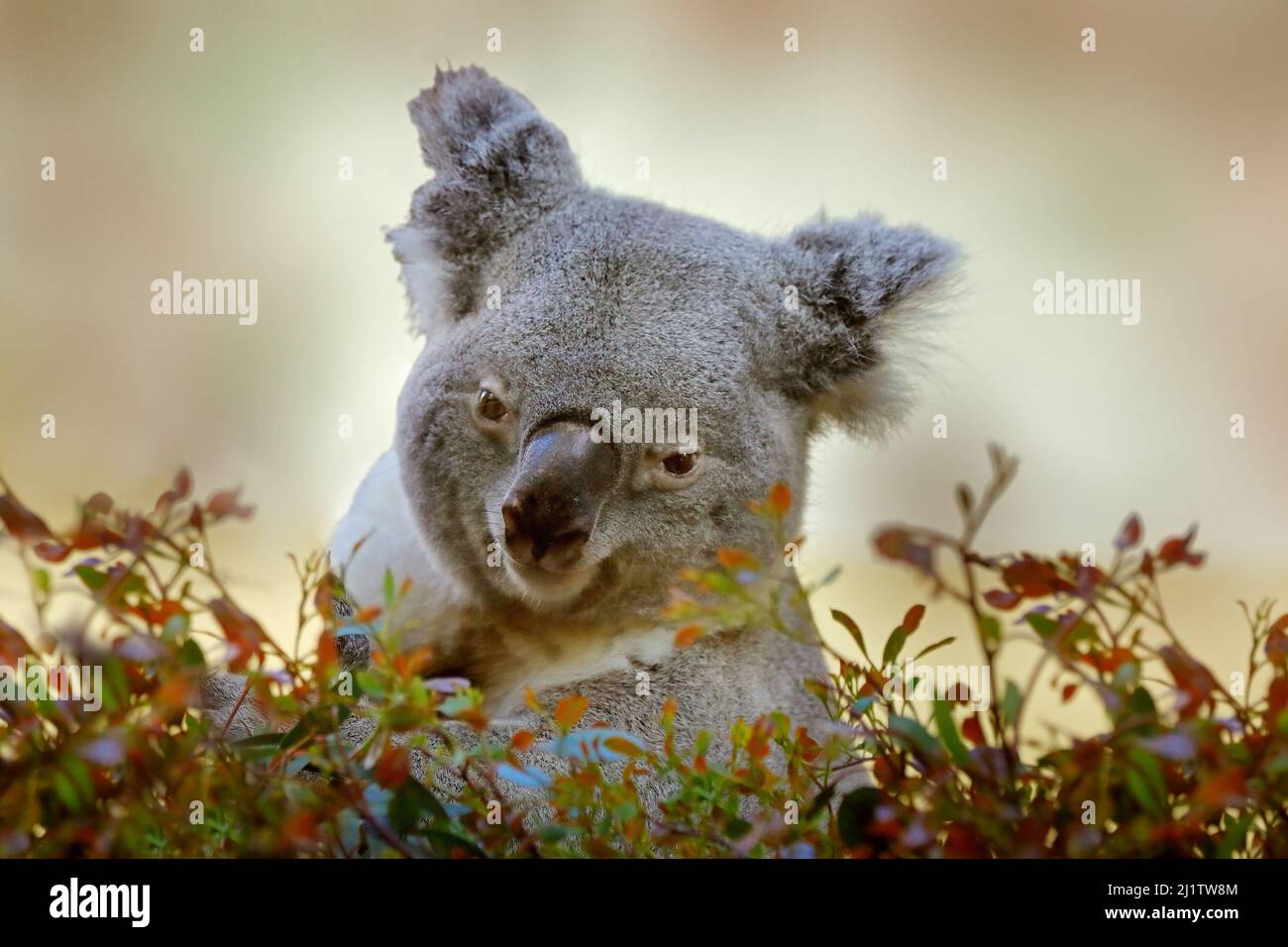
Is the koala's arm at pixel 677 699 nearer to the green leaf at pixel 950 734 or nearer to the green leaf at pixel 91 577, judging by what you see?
the green leaf at pixel 91 577

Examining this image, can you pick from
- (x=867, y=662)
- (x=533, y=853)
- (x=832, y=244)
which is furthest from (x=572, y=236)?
(x=533, y=853)

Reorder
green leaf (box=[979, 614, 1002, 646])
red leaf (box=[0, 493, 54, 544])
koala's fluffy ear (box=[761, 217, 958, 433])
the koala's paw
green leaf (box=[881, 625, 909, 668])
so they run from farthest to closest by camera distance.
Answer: koala's fluffy ear (box=[761, 217, 958, 433]) < the koala's paw < green leaf (box=[881, 625, 909, 668]) < red leaf (box=[0, 493, 54, 544]) < green leaf (box=[979, 614, 1002, 646])

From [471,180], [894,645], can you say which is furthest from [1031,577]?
[471,180]

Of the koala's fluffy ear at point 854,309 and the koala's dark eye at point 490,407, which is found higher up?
the koala's fluffy ear at point 854,309

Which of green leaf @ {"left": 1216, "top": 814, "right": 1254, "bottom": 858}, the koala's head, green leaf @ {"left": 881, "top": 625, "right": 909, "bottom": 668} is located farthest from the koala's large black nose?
green leaf @ {"left": 1216, "top": 814, "right": 1254, "bottom": 858}

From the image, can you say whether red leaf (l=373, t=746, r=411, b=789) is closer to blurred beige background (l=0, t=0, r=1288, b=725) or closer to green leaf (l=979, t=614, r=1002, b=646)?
green leaf (l=979, t=614, r=1002, b=646)

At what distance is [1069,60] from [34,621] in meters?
1.88

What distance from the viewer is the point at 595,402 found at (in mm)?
1881

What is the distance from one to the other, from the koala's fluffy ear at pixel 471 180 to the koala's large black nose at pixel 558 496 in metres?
0.49

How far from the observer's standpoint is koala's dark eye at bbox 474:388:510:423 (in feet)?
6.45

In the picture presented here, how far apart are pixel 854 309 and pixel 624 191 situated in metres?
0.52

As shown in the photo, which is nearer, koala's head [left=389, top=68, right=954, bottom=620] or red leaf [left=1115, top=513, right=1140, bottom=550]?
red leaf [left=1115, top=513, right=1140, bottom=550]

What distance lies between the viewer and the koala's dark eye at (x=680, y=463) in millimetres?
1902

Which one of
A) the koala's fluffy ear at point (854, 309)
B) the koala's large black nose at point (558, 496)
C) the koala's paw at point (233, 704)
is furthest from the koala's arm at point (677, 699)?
the koala's fluffy ear at point (854, 309)
